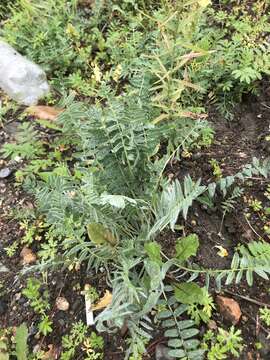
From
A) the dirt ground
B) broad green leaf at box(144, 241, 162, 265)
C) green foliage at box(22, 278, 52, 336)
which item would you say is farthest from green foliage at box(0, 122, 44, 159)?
broad green leaf at box(144, 241, 162, 265)

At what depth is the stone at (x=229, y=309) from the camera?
1885 millimetres

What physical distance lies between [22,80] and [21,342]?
178 centimetres

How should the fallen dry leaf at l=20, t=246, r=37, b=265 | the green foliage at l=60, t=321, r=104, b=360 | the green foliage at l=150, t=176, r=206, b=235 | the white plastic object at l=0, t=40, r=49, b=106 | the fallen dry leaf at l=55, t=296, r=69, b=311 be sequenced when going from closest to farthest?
1. the green foliage at l=150, t=176, r=206, b=235
2. the green foliage at l=60, t=321, r=104, b=360
3. the fallen dry leaf at l=55, t=296, r=69, b=311
4. the fallen dry leaf at l=20, t=246, r=37, b=265
5. the white plastic object at l=0, t=40, r=49, b=106

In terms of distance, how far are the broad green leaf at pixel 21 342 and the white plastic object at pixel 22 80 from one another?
160 centimetres

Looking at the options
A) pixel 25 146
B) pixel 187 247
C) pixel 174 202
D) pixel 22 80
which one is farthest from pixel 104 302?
pixel 22 80

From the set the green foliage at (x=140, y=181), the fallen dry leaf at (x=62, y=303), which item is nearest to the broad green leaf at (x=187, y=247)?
the green foliage at (x=140, y=181)

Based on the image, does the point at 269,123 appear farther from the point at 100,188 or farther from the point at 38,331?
the point at 38,331

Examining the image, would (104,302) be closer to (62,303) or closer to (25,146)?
(62,303)

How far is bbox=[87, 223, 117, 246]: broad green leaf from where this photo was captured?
1727 mm

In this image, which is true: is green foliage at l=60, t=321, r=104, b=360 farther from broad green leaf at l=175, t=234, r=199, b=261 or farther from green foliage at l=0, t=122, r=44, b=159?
green foliage at l=0, t=122, r=44, b=159

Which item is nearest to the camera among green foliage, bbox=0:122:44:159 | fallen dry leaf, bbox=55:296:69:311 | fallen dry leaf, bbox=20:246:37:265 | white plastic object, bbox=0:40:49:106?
fallen dry leaf, bbox=55:296:69:311

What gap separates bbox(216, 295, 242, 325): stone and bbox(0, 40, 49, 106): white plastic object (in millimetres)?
1829

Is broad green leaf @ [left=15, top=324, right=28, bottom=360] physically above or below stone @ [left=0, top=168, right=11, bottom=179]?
below

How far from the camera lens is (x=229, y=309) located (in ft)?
6.21
